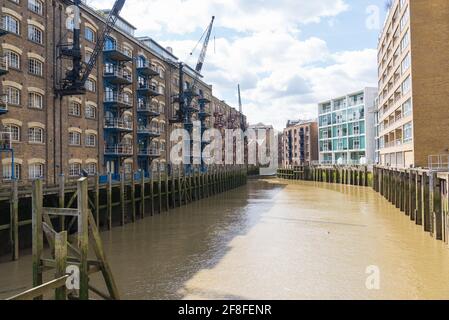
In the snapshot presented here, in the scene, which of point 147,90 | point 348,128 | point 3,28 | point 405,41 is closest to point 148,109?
point 147,90

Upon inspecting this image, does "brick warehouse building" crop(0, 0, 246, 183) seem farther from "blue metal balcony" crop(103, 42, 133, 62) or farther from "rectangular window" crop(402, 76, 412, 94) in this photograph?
"rectangular window" crop(402, 76, 412, 94)

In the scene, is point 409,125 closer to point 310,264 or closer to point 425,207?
point 425,207

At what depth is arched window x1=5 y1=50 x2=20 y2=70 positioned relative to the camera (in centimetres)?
2341

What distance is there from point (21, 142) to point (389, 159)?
4105 centimetres

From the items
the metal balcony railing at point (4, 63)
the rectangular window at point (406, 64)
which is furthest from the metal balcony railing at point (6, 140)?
the rectangular window at point (406, 64)

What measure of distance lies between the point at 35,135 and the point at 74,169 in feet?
15.1

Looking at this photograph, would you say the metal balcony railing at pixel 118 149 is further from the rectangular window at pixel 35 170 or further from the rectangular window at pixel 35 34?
the rectangular window at pixel 35 34

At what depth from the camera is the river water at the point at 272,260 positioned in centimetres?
1130

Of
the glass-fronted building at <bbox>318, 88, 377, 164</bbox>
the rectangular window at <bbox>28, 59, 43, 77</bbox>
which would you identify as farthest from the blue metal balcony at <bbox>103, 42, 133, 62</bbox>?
the glass-fronted building at <bbox>318, 88, 377, 164</bbox>

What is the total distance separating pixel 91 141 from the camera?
32.2m

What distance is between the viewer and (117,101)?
34094mm

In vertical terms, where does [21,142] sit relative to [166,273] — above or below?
above

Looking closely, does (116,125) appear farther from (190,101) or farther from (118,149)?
(190,101)
